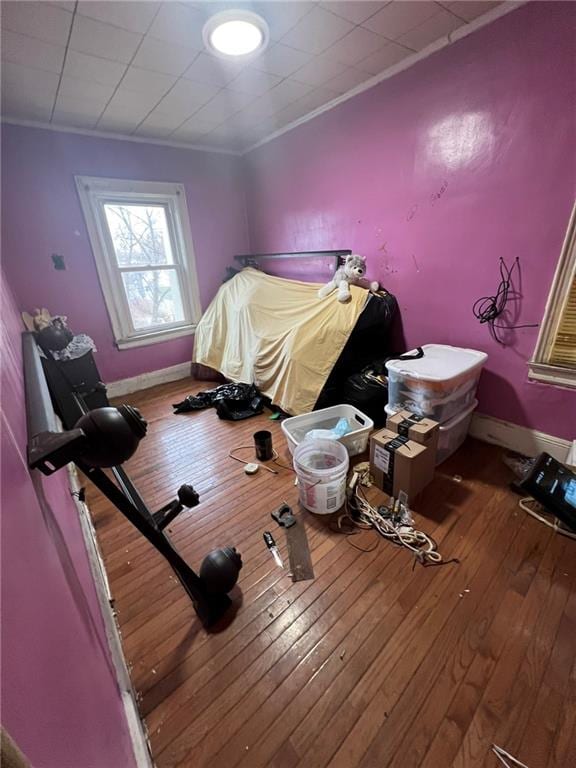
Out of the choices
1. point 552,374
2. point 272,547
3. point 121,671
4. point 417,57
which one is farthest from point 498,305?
point 121,671

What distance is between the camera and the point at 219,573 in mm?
1339

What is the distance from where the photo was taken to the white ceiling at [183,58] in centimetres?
162

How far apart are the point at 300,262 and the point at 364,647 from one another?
10.7ft

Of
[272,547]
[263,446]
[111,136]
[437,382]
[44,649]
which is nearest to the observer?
[44,649]

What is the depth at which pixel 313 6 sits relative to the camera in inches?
63.6

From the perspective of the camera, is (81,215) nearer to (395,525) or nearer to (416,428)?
(416,428)

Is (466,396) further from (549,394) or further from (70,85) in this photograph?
(70,85)

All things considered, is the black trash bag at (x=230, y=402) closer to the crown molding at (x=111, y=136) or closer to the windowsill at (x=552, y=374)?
the windowsill at (x=552, y=374)

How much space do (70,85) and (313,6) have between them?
1.70m

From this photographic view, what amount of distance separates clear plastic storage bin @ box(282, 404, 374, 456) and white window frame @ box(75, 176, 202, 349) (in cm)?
231

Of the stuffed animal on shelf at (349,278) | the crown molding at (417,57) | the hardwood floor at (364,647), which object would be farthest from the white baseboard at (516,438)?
the crown molding at (417,57)

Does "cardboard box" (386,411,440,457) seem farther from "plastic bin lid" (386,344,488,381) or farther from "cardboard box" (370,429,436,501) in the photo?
"plastic bin lid" (386,344,488,381)

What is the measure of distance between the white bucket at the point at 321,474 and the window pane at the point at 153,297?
109 inches

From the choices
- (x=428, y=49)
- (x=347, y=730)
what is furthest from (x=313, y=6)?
(x=347, y=730)
